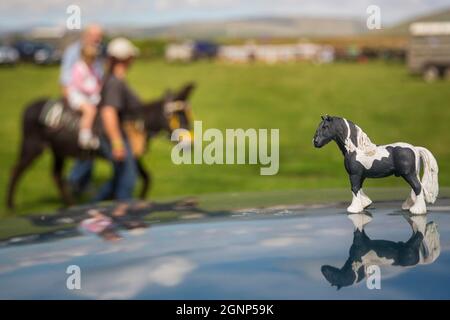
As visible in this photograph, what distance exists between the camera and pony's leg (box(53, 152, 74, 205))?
11.3 metres

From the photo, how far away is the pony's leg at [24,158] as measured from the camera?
37.1 ft

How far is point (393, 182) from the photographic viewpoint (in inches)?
460

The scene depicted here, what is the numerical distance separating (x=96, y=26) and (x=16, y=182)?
2206mm

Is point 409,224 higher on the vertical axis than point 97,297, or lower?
higher

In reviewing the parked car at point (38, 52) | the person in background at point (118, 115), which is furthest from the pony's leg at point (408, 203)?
the parked car at point (38, 52)

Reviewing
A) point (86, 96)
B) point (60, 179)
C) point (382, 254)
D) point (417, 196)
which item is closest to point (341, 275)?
point (382, 254)

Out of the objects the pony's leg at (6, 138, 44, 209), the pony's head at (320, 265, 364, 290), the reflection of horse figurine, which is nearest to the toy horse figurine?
the reflection of horse figurine

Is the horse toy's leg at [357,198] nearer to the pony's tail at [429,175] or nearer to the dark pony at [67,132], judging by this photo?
the pony's tail at [429,175]

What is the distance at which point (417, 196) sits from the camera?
104 inches

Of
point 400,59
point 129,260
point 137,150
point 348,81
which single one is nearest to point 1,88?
point 348,81

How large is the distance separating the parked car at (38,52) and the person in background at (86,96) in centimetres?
3800

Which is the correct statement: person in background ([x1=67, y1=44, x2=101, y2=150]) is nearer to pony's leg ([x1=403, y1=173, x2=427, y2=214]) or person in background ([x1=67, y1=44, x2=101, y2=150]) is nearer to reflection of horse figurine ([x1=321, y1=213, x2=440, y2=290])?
pony's leg ([x1=403, y1=173, x2=427, y2=214])

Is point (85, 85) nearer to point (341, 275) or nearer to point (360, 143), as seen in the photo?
point (360, 143)

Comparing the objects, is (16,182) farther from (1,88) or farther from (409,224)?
(1,88)
